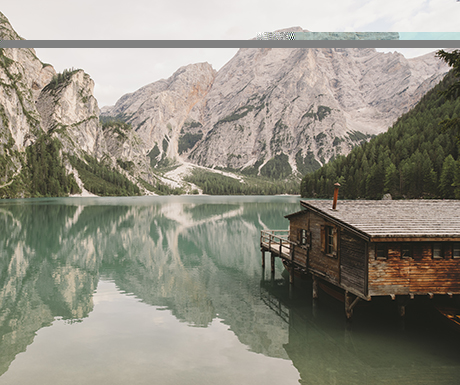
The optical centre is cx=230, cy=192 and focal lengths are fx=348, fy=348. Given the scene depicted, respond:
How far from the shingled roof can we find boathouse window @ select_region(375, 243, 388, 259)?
797 mm

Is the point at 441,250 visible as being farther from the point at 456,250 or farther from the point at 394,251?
the point at 394,251

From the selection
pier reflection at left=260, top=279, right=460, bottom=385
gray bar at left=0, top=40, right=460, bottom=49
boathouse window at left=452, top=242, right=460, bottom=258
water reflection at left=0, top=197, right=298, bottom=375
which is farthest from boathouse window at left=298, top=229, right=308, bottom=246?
gray bar at left=0, top=40, right=460, bottom=49

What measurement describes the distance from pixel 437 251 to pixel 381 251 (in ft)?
9.61

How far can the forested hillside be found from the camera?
10707 cm

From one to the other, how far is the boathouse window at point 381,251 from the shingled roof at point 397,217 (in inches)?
31.4

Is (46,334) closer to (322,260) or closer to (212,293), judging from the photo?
(212,293)

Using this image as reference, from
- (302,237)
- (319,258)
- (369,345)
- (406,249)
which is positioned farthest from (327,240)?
(369,345)

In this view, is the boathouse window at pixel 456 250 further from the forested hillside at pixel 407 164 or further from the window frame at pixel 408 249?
the forested hillside at pixel 407 164

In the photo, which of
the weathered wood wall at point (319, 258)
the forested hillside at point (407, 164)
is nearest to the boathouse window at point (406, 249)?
the weathered wood wall at point (319, 258)

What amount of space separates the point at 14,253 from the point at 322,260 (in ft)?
114

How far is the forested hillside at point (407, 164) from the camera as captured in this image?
351 ft

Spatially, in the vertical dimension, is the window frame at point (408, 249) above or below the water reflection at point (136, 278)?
above

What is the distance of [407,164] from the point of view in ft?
379

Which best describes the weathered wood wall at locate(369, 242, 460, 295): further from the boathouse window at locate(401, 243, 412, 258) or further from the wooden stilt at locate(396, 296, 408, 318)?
the wooden stilt at locate(396, 296, 408, 318)
